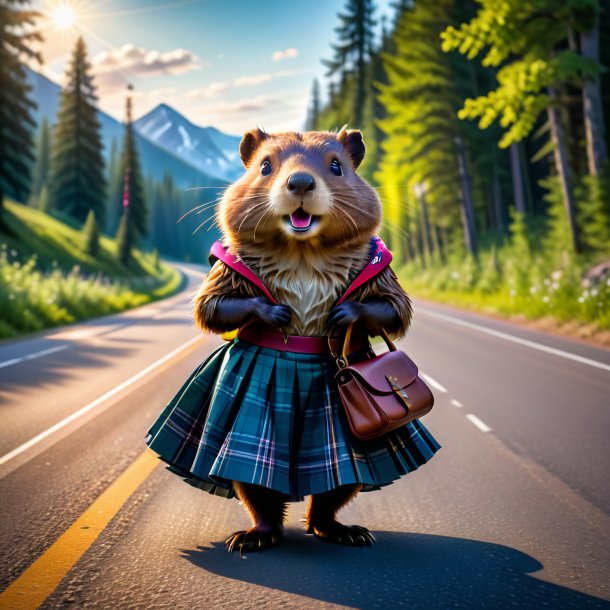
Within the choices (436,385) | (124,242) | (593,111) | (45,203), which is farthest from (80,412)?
(45,203)

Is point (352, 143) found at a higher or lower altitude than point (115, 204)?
lower

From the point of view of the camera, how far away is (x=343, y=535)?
4023mm

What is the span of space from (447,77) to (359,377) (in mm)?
33366

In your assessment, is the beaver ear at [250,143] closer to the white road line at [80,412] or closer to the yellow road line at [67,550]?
the yellow road line at [67,550]

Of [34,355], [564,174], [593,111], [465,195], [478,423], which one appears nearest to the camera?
[478,423]

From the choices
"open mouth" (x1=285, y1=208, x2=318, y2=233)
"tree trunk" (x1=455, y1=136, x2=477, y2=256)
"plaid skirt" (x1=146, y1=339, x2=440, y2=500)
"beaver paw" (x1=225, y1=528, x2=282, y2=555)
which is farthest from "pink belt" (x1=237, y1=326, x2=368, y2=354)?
"tree trunk" (x1=455, y1=136, x2=477, y2=256)

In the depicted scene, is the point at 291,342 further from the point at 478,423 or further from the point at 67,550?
the point at 478,423

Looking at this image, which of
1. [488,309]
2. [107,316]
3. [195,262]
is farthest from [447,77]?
[195,262]

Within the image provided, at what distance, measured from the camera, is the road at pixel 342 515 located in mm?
3357

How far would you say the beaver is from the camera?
3.55 meters

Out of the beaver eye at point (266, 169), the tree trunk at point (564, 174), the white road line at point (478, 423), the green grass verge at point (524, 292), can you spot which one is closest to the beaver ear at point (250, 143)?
the beaver eye at point (266, 169)

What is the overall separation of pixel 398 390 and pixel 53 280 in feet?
77.1

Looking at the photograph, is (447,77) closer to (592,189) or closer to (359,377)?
(592,189)

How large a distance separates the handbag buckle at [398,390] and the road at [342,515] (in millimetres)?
805
